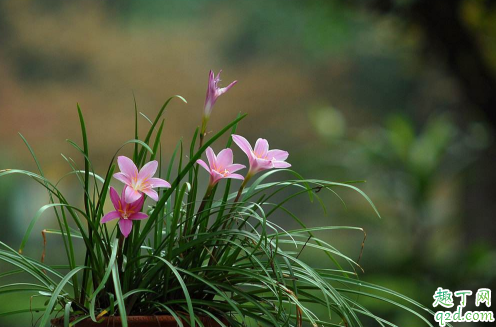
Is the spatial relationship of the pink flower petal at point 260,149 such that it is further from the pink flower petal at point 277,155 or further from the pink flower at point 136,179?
the pink flower at point 136,179

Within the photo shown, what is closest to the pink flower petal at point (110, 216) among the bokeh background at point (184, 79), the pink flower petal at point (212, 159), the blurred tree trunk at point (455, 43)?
the pink flower petal at point (212, 159)

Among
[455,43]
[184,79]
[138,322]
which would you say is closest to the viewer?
[138,322]

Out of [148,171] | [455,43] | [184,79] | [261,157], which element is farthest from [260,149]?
[184,79]

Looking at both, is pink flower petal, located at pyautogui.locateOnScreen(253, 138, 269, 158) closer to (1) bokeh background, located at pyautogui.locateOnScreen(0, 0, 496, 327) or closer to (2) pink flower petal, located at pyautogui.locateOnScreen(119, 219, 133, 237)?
(2) pink flower petal, located at pyautogui.locateOnScreen(119, 219, 133, 237)

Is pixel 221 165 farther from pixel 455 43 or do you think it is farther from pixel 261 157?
pixel 455 43

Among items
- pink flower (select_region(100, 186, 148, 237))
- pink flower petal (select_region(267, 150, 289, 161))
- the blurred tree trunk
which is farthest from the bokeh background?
pink flower (select_region(100, 186, 148, 237))

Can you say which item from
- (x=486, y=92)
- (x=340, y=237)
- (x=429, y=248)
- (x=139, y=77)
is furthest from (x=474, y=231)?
(x=139, y=77)
